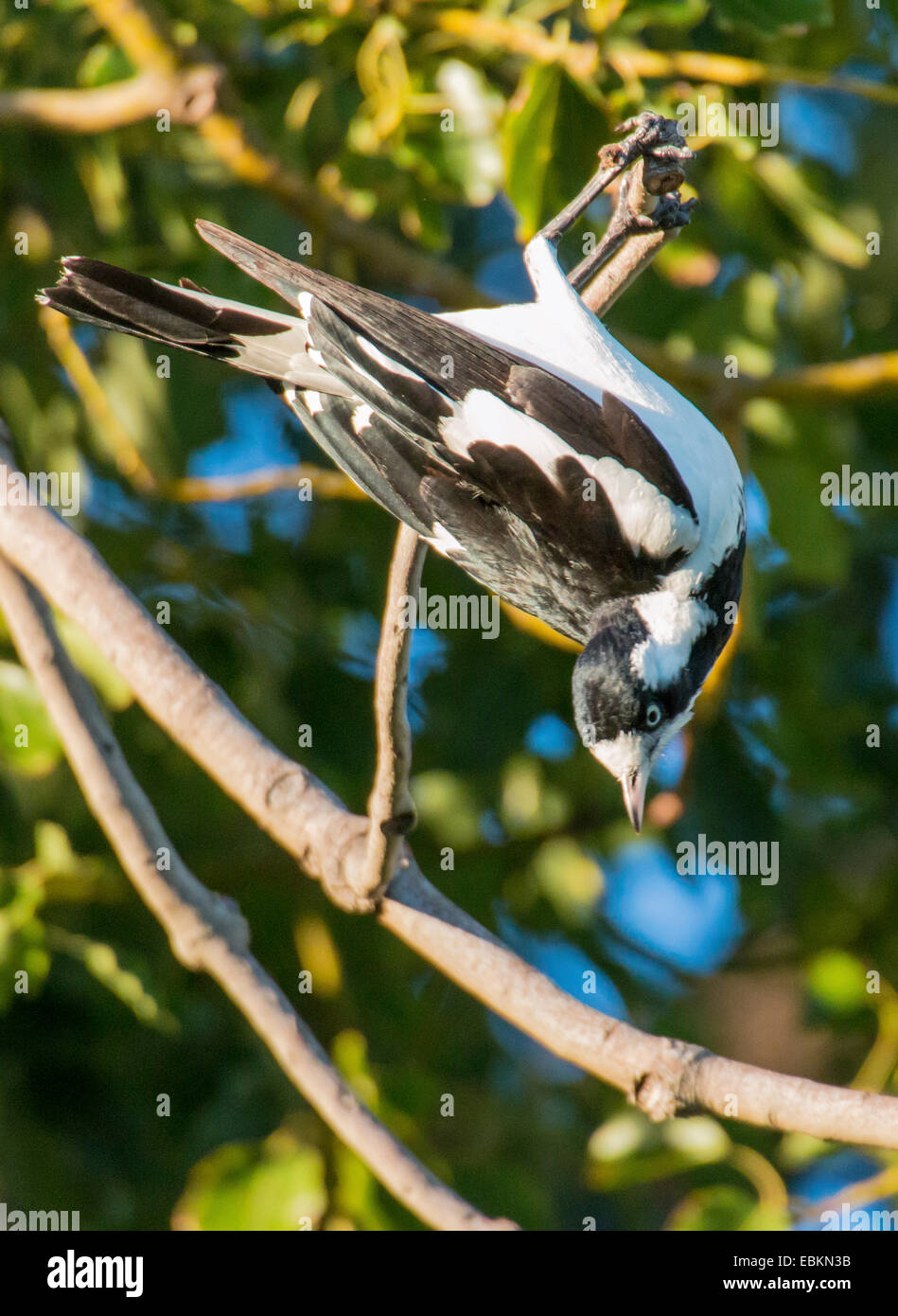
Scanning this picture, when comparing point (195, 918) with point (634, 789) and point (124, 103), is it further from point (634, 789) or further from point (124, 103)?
point (124, 103)

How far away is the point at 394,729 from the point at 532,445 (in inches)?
23.6

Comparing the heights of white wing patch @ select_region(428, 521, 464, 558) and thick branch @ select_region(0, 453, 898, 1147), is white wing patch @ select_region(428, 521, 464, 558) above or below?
above

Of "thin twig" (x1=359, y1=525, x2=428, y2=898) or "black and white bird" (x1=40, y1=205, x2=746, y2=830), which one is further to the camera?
"black and white bird" (x1=40, y1=205, x2=746, y2=830)

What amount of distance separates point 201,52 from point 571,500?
1.83m

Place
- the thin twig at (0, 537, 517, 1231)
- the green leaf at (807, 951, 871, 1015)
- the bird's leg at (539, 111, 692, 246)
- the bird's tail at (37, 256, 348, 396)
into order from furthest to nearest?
the green leaf at (807, 951, 871, 1015), the bird's leg at (539, 111, 692, 246), the bird's tail at (37, 256, 348, 396), the thin twig at (0, 537, 517, 1231)

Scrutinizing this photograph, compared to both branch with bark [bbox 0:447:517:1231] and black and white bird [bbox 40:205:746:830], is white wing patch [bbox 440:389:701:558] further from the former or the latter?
branch with bark [bbox 0:447:517:1231]

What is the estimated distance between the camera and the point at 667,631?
9.51 feet

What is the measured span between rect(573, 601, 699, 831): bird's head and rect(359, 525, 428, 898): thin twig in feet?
1.51

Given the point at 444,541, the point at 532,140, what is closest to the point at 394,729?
the point at 444,541

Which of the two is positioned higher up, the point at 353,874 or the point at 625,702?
the point at 625,702

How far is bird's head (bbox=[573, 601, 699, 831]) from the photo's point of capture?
9.26ft

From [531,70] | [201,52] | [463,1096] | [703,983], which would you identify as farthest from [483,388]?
[703,983]

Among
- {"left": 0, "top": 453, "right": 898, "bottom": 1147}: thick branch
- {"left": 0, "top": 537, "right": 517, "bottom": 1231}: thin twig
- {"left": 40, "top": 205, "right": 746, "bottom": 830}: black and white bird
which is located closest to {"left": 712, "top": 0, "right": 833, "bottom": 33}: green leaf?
{"left": 40, "top": 205, "right": 746, "bottom": 830}: black and white bird

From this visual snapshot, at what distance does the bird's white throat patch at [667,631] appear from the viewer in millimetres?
2847
